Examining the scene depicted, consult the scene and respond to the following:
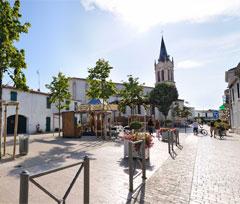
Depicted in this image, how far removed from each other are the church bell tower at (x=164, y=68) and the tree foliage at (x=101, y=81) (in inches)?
1915

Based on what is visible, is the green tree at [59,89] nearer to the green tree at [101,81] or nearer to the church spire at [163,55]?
the green tree at [101,81]

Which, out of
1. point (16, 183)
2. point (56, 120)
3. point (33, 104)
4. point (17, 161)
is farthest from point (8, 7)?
point (56, 120)

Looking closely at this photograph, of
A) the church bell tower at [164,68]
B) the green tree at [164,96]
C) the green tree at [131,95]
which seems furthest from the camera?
the church bell tower at [164,68]

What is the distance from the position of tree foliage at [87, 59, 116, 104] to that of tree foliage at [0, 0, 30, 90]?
877 cm

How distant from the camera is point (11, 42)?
1046 centimetres

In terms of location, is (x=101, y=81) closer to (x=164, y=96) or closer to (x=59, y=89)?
(x=59, y=89)

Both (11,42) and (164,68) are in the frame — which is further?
(164,68)

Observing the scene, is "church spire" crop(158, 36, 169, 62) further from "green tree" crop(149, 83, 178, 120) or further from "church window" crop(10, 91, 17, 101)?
"church window" crop(10, 91, 17, 101)

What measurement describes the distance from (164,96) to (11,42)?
41.2m

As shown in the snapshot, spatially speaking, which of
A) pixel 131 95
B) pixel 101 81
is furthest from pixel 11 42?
pixel 131 95

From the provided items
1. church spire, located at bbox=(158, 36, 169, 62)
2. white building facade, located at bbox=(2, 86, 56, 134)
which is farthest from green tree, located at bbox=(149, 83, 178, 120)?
white building facade, located at bbox=(2, 86, 56, 134)

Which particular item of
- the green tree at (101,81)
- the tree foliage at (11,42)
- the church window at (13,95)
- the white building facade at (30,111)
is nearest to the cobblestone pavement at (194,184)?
the tree foliage at (11,42)

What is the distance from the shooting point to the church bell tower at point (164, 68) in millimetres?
67000

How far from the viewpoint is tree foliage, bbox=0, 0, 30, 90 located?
32.9 ft
